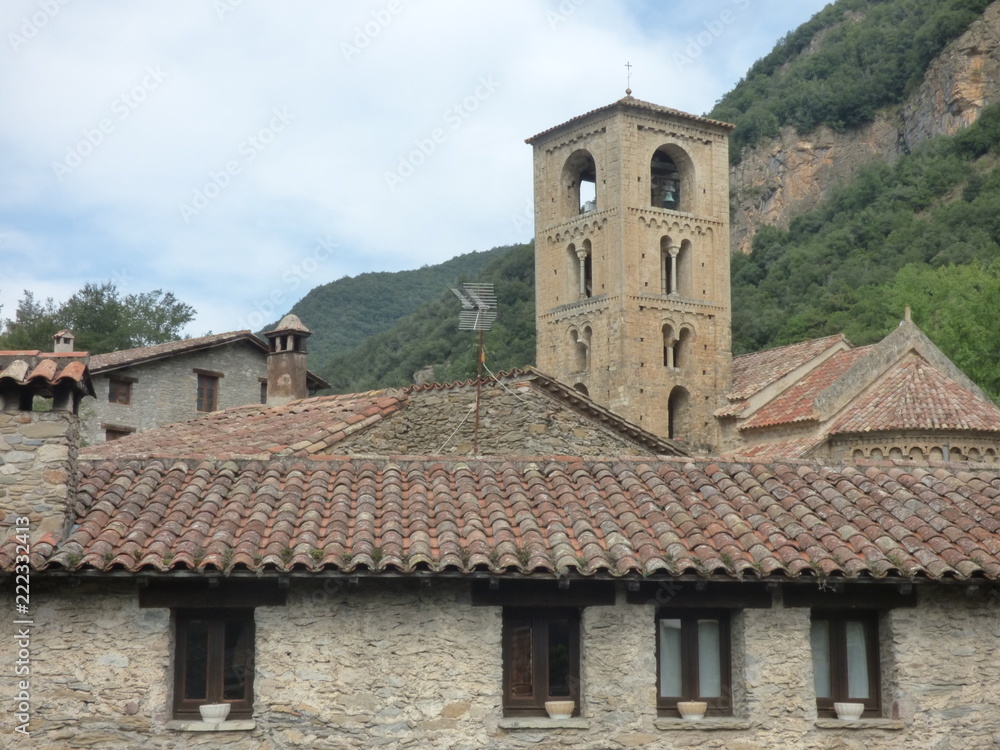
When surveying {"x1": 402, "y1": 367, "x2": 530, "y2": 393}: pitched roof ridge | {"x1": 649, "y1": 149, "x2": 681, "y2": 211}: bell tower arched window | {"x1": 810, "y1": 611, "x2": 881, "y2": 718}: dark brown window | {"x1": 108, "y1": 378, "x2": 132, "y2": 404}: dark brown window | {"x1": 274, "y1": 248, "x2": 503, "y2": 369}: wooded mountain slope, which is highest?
{"x1": 274, "y1": 248, "x2": 503, "y2": 369}: wooded mountain slope

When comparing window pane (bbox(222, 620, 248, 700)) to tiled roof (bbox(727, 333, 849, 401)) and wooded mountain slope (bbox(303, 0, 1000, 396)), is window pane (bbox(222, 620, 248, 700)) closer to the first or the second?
tiled roof (bbox(727, 333, 849, 401))

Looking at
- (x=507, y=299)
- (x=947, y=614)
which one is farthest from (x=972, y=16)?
(x=947, y=614)

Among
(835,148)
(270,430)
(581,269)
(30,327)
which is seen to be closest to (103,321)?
(30,327)

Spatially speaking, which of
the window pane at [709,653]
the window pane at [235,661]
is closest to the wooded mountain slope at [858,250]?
the window pane at [709,653]

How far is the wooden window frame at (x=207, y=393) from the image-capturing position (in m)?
39.2

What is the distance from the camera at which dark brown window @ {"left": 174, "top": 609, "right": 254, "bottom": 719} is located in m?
10.8

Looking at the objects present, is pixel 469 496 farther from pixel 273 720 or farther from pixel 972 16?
pixel 972 16

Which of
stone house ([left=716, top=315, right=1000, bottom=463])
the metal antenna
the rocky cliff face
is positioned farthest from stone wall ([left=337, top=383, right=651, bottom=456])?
the rocky cliff face

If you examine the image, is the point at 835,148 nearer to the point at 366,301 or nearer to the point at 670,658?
the point at 366,301

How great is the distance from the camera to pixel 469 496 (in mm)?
11805

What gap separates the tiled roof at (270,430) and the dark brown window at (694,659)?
22.0ft

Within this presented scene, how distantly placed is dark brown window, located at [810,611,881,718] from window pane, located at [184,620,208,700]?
5316 mm

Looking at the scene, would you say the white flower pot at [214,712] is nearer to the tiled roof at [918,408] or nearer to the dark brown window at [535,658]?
the dark brown window at [535,658]

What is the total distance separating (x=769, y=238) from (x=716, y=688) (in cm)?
7528
